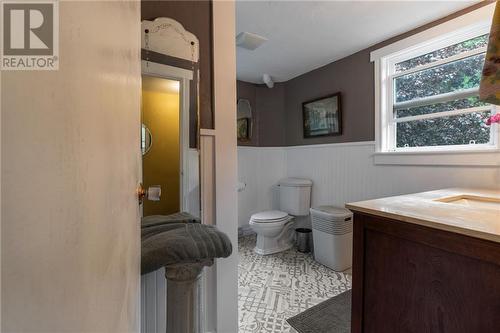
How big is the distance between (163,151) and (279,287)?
146cm

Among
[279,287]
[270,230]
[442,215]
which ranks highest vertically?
[442,215]

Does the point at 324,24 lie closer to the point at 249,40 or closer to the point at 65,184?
the point at 249,40

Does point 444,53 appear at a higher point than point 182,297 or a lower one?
higher

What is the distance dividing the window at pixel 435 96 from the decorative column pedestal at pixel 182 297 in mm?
2010

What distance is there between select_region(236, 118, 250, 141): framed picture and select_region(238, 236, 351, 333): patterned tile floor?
147 cm

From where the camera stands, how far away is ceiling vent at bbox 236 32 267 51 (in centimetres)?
205

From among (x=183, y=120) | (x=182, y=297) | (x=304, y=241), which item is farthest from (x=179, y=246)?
(x=304, y=241)

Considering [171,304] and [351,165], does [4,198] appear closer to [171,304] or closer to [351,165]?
[171,304]

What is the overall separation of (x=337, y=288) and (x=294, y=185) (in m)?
1.23

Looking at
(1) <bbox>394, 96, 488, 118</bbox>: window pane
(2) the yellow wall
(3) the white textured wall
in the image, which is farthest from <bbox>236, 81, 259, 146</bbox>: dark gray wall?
(2) the yellow wall

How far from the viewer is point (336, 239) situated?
2189 mm

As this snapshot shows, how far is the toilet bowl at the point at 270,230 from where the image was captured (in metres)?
2.53

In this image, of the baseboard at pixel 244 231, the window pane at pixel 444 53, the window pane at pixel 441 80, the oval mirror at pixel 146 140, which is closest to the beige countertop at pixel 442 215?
the oval mirror at pixel 146 140

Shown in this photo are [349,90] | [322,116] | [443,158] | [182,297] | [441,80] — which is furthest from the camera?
[322,116]
